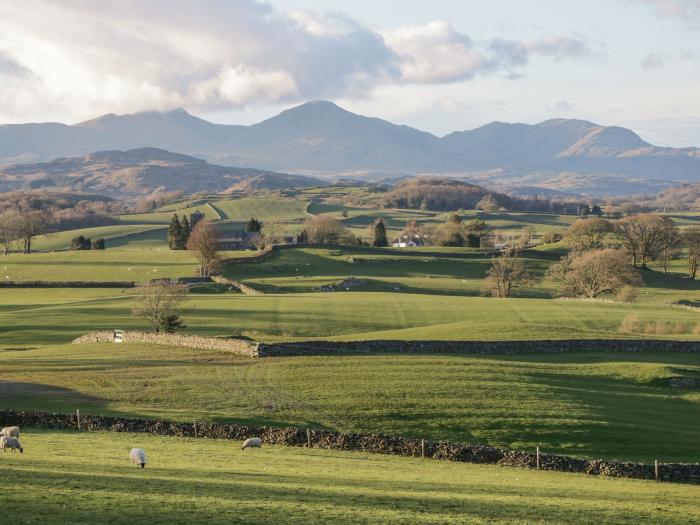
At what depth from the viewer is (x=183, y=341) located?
59.5 meters

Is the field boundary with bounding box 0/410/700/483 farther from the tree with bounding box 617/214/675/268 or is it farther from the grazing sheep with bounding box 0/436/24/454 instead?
the tree with bounding box 617/214/675/268

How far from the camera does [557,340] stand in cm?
6022

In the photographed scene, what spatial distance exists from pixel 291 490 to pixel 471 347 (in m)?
34.2

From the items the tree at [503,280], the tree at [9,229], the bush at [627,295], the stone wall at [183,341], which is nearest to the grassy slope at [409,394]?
the stone wall at [183,341]

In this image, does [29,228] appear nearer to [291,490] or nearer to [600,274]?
[600,274]

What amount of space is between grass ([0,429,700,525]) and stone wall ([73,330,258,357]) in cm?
2045

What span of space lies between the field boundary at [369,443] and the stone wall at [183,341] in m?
17.6

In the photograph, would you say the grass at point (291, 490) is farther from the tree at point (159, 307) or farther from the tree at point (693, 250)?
the tree at point (693, 250)

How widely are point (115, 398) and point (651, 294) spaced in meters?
86.3

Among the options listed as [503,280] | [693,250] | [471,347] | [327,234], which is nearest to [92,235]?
[327,234]

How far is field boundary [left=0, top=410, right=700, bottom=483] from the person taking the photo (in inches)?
1272

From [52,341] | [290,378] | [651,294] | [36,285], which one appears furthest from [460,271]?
[290,378]

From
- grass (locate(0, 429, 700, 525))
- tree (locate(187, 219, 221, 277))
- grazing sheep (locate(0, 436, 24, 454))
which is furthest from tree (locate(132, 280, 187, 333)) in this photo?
tree (locate(187, 219, 221, 277))

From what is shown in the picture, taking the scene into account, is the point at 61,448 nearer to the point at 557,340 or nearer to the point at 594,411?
the point at 594,411
